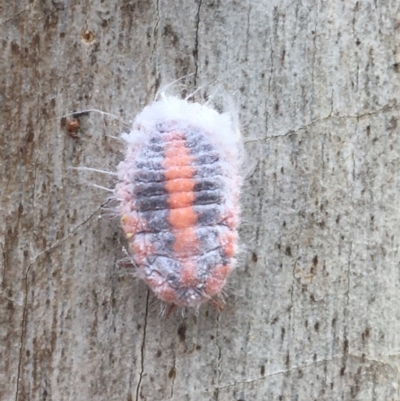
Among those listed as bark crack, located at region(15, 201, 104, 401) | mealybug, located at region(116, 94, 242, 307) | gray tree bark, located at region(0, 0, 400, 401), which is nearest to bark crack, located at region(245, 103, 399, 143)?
gray tree bark, located at region(0, 0, 400, 401)

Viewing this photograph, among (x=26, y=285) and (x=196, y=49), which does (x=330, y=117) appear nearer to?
(x=196, y=49)

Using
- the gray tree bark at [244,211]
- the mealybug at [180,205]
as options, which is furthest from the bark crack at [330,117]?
the mealybug at [180,205]

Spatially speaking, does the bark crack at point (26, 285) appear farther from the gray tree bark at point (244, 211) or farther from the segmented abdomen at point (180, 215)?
the segmented abdomen at point (180, 215)

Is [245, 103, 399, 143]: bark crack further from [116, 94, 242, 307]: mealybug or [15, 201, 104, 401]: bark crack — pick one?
[15, 201, 104, 401]: bark crack

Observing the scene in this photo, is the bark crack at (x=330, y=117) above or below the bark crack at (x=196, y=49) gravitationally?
below

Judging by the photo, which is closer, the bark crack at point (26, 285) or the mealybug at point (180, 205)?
the mealybug at point (180, 205)

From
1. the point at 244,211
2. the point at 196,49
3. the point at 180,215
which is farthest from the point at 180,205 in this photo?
the point at 196,49

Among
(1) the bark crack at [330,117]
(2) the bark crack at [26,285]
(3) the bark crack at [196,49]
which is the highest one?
(3) the bark crack at [196,49]
